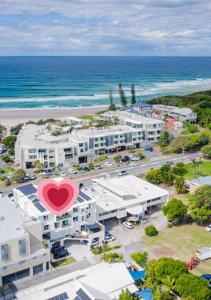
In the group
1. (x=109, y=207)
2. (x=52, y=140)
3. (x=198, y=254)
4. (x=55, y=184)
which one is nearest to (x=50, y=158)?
(x=52, y=140)

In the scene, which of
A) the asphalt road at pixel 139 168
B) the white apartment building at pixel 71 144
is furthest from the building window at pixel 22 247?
the white apartment building at pixel 71 144

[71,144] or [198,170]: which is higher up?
[71,144]

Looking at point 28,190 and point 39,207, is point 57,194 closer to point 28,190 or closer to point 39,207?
point 39,207

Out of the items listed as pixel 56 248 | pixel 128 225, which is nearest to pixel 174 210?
pixel 128 225

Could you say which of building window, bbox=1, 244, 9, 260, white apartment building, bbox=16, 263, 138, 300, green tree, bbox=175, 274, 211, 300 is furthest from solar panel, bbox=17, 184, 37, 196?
green tree, bbox=175, 274, 211, 300

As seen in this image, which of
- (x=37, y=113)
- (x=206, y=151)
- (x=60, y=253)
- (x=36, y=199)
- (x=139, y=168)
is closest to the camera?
(x=60, y=253)

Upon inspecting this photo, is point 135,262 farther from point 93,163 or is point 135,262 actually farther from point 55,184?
point 93,163
